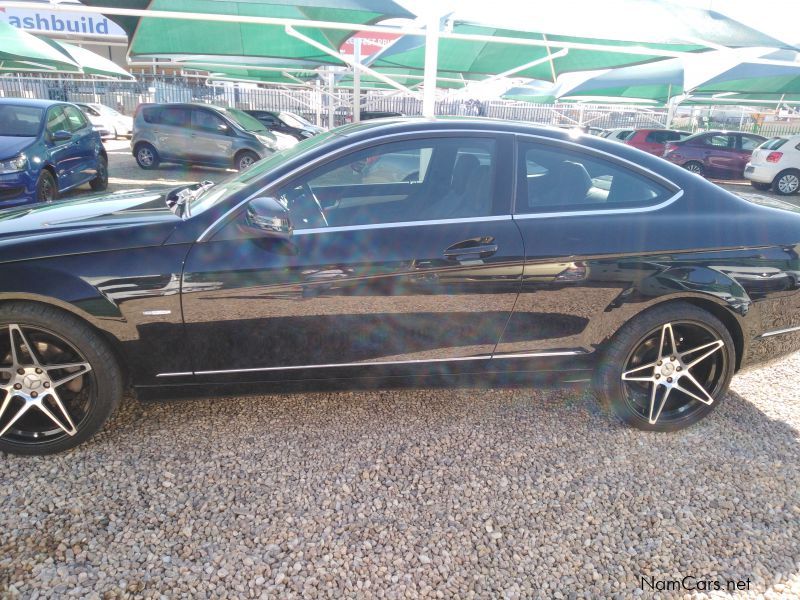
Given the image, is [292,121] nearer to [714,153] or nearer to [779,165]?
[714,153]

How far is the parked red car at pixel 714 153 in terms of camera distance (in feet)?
53.1

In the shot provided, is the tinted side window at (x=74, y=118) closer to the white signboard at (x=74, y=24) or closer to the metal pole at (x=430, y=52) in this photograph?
the metal pole at (x=430, y=52)

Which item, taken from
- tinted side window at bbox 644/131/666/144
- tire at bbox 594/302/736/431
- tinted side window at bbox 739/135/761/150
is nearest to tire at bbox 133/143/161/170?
tire at bbox 594/302/736/431

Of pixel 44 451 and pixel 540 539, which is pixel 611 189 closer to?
pixel 540 539

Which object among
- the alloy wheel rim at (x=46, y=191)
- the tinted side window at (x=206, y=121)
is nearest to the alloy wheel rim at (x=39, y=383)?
the alloy wheel rim at (x=46, y=191)

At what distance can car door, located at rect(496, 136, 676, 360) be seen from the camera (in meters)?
2.78

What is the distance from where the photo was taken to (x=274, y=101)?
30688 millimetres

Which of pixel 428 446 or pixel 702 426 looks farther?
pixel 702 426

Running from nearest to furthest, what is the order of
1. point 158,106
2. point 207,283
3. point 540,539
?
point 540,539, point 207,283, point 158,106

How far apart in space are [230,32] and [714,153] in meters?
13.5

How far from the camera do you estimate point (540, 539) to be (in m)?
2.34

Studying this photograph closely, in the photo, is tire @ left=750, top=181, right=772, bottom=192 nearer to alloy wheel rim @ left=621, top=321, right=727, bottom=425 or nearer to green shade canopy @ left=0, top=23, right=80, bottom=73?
alloy wheel rim @ left=621, top=321, right=727, bottom=425

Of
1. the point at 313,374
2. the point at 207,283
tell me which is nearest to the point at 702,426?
the point at 313,374

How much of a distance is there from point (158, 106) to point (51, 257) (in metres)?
12.5
